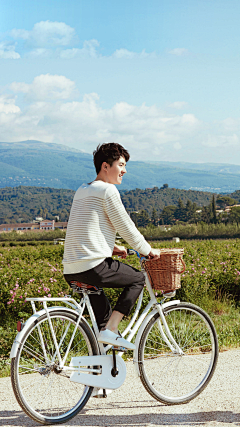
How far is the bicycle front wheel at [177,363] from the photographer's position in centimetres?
320

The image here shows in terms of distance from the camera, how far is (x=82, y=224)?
2.92 metres

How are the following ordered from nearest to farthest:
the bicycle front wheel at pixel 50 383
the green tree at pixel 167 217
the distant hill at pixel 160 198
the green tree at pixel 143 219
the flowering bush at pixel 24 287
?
the bicycle front wheel at pixel 50 383
the flowering bush at pixel 24 287
the green tree at pixel 143 219
the green tree at pixel 167 217
the distant hill at pixel 160 198

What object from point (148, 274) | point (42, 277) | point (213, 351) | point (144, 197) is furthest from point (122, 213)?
point (144, 197)

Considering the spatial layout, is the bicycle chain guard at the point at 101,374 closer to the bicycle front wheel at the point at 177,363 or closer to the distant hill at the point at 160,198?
the bicycle front wheel at the point at 177,363

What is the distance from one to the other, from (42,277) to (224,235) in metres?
35.2

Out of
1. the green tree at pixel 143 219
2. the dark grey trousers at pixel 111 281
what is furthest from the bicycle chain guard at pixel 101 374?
the green tree at pixel 143 219

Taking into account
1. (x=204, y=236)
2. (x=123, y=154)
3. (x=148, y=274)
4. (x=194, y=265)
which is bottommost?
(x=204, y=236)

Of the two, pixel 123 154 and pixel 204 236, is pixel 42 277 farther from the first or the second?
pixel 204 236

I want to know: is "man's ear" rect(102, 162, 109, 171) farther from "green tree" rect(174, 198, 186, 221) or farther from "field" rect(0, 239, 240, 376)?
"green tree" rect(174, 198, 186, 221)

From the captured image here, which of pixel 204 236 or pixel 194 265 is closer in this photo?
pixel 194 265

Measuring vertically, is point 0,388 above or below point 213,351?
below

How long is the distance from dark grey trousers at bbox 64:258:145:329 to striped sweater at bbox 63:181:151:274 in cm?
6

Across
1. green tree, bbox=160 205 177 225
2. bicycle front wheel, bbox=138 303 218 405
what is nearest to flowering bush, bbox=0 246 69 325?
bicycle front wheel, bbox=138 303 218 405

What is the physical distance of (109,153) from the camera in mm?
3031
